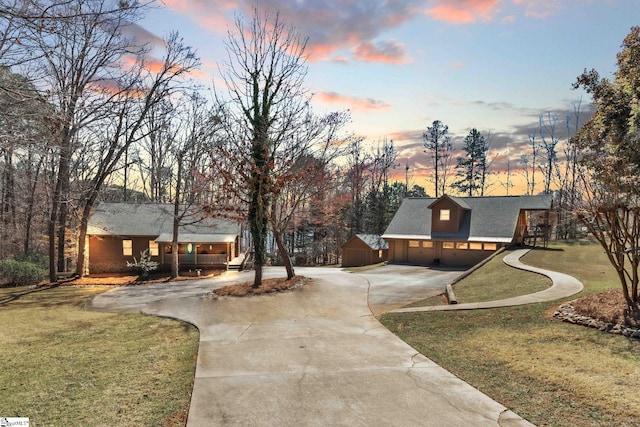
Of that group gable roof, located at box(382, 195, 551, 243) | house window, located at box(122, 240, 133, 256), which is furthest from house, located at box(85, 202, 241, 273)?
gable roof, located at box(382, 195, 551, 243)

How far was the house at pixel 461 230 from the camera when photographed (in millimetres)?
29109

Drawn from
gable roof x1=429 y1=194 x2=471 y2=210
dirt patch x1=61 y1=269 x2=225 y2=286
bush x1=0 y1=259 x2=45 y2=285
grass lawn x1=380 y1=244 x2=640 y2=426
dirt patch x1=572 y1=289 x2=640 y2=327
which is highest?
gable roof x1=429 y1=194 x2=471 y2=210

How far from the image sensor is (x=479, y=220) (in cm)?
3108

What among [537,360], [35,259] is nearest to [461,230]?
[537,360]

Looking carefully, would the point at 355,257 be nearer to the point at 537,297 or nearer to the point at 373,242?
the point at 373,242

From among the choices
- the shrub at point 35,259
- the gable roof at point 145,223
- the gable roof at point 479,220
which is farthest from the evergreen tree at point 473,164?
the shrub at point 35,259

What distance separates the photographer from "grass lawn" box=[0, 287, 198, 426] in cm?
575

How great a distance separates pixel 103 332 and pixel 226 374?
576 centimetres

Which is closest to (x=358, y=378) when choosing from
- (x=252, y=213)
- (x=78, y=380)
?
(x=78, y=380)

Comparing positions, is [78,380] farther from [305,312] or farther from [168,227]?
[168,227]

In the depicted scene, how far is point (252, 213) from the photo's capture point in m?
18.9

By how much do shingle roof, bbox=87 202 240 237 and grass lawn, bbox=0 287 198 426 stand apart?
679 inches

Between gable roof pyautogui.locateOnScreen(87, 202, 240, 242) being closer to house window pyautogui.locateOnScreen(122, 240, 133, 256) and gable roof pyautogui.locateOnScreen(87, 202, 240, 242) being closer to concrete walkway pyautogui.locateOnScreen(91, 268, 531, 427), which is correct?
house window pyautogui.locateOnScreen(122, 240, 133, 256)

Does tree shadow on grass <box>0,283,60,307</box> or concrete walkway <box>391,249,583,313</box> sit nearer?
concrete walkway <box>391,249,583,313</box>
